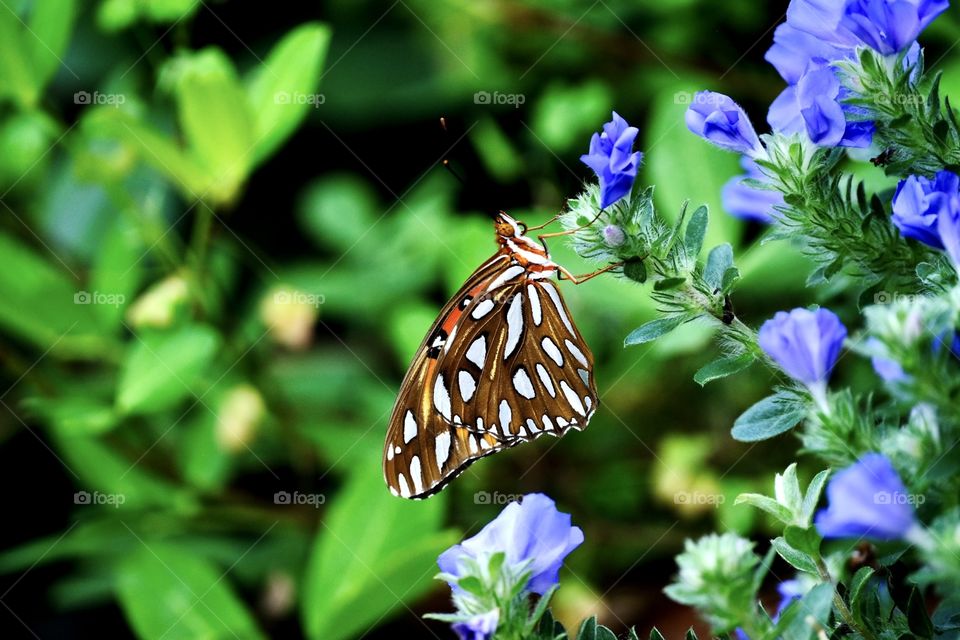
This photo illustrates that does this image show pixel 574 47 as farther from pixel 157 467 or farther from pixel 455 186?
pixel 157 467

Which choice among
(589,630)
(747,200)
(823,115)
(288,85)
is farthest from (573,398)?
(288,85)

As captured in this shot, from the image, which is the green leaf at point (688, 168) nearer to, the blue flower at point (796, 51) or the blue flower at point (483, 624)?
the blue flower at point (796, 51)

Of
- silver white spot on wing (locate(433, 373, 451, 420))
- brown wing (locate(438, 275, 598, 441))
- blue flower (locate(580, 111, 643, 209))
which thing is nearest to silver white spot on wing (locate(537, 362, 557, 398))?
brown wing (locate(438, 275, 598, 441))

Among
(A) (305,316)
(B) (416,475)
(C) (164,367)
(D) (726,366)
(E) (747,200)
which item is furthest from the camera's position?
(A) (305,316)

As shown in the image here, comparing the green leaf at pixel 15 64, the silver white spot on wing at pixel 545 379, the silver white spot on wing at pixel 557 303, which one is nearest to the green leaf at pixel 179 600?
the silver white spot on wing at pixel 545 379

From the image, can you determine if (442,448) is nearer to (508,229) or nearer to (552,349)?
(552,349)
